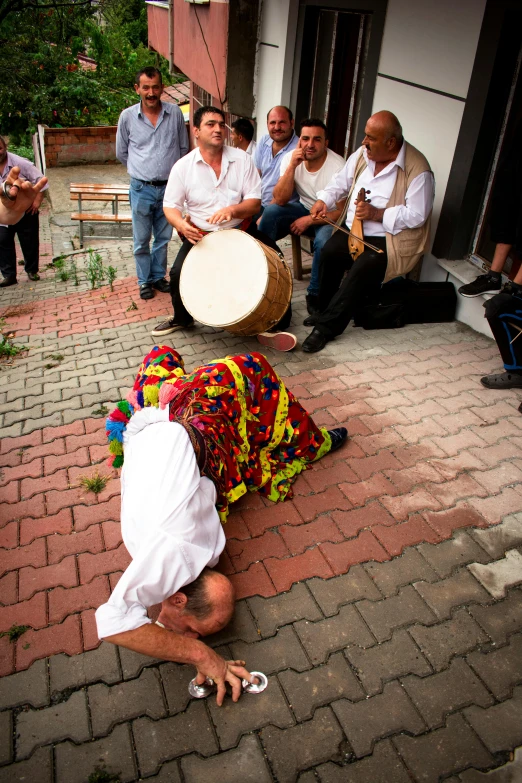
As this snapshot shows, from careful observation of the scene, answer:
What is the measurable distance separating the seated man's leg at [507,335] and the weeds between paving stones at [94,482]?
2.62 metres

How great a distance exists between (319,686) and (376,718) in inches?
9.3

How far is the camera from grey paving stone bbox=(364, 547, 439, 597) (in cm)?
269

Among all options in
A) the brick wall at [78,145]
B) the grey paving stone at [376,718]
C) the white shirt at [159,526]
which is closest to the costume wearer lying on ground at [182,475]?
the white shirt at [159,526]

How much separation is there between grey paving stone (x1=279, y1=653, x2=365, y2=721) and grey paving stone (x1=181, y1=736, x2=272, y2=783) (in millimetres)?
207

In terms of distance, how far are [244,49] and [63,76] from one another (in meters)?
9.82

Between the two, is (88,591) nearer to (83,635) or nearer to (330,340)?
(83,635)

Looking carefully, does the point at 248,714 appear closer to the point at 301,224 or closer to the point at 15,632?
the point at 15,632

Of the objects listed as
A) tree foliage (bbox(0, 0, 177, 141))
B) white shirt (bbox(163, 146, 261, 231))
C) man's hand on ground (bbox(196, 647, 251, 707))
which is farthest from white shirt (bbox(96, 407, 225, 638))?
tree foliage (bbox(0, 0, 177, 141))

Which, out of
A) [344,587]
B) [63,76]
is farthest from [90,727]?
[63,76]

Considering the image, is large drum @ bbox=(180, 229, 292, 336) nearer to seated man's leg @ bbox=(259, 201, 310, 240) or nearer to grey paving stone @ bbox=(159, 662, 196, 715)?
seated man's leg @ bbox=(259, 201, 310, 240)

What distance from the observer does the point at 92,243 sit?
934 centimetres

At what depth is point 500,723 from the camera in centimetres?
214

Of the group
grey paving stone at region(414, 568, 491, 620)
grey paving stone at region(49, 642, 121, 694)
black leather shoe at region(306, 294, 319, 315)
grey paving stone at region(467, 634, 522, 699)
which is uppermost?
black leather shoe at region(306, 294, 319, 315)

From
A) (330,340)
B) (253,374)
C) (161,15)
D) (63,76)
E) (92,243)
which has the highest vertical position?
(161,15)
